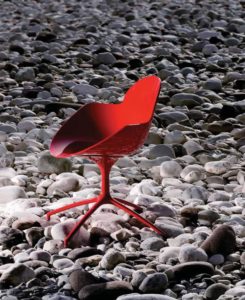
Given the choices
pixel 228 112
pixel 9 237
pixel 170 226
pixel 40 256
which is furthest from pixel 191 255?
pixel 228 112

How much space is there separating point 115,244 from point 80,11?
7306 millimetres

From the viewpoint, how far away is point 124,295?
104 inches

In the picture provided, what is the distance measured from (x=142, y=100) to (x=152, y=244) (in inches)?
26.0

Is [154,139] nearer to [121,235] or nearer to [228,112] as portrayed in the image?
[228,112]

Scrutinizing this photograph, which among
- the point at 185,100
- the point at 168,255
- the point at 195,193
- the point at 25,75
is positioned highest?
the point at 168,255

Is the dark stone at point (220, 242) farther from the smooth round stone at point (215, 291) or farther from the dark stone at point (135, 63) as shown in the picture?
the dark stone at point (135, 63)

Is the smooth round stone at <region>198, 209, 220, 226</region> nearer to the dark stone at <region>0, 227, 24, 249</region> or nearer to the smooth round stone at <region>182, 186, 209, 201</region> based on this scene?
the smooth round stone at <region>182, 186, 209, 201</region>

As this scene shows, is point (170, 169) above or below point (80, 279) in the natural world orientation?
below

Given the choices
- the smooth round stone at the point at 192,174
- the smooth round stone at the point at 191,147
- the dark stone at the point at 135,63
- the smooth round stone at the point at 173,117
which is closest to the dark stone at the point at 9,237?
the smooth round stone at the point at 192,174

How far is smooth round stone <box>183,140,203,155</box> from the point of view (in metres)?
4.65

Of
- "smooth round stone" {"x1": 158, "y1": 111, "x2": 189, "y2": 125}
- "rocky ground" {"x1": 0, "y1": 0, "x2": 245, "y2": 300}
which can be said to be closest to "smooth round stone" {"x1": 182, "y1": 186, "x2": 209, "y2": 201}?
"rocky ground" {"x1": 0, "y1": 0, "x2": 245, "y2": 300}

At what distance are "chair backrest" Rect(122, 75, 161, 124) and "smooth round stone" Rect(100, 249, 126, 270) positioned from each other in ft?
2.02

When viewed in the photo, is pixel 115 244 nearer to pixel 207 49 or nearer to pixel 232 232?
pixel 232 232

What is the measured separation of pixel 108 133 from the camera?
11.5ft
